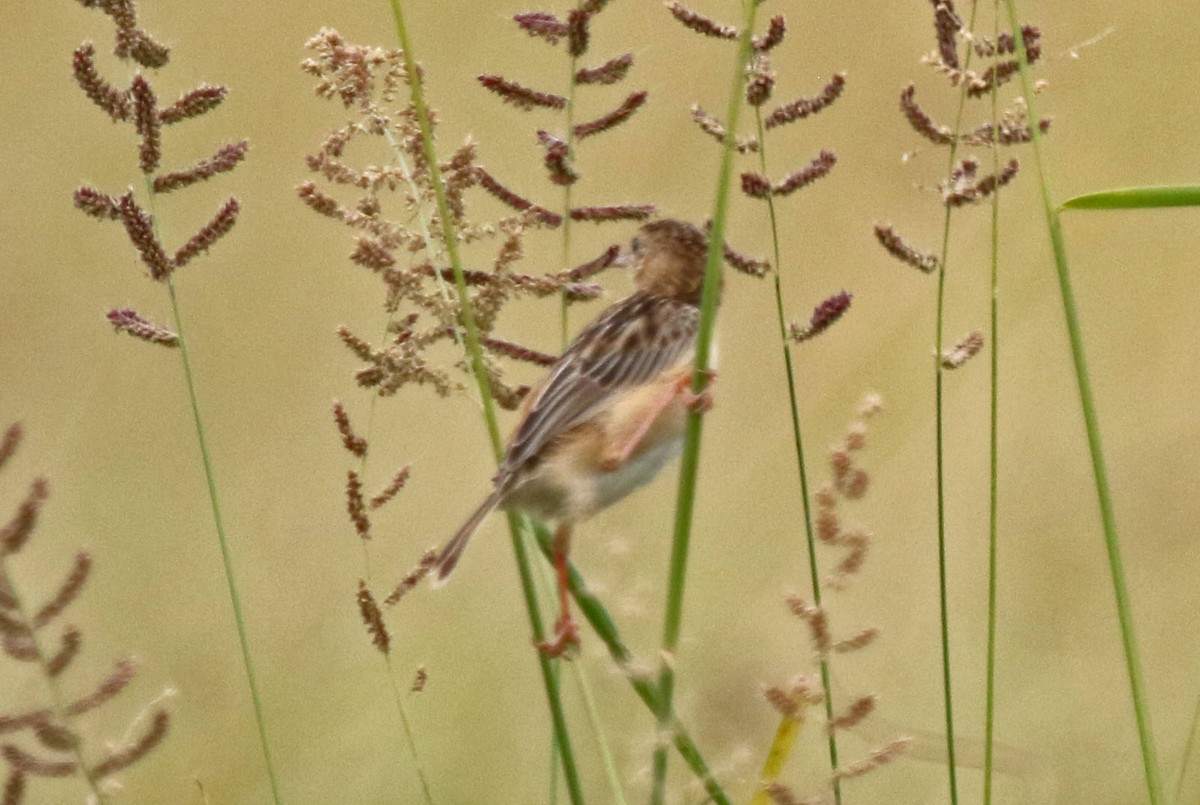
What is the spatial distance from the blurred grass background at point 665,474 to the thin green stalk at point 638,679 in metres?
0.03

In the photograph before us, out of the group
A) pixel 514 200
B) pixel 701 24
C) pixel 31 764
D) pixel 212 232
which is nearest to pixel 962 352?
pixel 701 24

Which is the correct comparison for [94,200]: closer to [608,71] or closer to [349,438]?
[349,438]

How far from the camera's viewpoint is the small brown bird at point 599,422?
9.42 feet

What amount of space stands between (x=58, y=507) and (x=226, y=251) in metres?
1.31

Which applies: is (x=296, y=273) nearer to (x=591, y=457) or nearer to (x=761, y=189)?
(x=591, y=457)

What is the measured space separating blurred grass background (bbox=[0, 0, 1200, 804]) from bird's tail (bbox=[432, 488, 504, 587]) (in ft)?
0.65

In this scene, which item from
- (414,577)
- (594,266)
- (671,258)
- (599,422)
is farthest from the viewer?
(671,258)

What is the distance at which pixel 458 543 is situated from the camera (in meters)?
2.78

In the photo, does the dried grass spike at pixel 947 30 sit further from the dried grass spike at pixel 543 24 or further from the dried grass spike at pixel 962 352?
the dried grass spike at pixel 543 24

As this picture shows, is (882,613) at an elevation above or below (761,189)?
below

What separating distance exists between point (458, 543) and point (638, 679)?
649 millimetres

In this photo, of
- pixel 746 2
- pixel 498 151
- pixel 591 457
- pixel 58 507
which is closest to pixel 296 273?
pixel 498 151

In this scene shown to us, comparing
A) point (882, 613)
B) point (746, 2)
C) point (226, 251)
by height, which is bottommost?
point (882, 613)

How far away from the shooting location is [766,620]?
452cm
